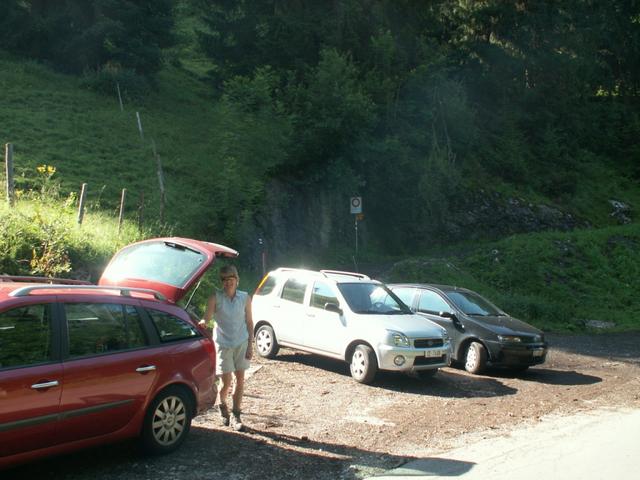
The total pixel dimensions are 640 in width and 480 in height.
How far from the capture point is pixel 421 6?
39531 mm

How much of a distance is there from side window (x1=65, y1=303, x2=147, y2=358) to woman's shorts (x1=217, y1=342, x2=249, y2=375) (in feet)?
4.26

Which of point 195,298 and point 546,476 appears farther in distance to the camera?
point 195,298

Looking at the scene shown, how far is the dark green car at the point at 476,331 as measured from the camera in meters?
12.9

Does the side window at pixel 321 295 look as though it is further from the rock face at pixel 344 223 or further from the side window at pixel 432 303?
the rock face at pixel 344 223

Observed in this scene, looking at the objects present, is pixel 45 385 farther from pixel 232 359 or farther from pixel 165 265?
pixel 165 265

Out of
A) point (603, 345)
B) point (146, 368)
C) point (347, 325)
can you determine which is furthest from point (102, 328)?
point (603, 345)

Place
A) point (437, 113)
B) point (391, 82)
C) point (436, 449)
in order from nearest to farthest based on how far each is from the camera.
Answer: point (436, 449) → point (391, 82) → point (437, 113)

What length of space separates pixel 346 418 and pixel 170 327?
2951 mm

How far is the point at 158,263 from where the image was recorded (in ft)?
29.1

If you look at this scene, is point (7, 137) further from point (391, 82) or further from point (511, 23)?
point (511, 23)

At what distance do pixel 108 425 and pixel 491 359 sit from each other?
8.29 meters

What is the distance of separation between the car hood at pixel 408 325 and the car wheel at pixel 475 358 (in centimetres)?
144

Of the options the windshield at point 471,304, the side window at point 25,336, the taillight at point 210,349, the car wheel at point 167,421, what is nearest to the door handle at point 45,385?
the side window at point 25,336

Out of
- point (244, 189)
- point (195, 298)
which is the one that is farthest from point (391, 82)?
point (195, 298)
